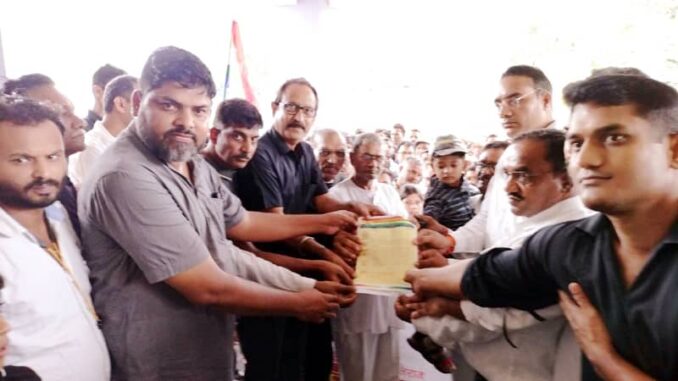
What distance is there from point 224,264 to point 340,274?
0.59 metres

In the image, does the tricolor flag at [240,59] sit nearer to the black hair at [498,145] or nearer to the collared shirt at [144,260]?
the black hair at [498,145]

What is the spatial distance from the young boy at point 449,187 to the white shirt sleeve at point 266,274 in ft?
5.76

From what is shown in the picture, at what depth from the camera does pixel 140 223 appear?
1.75 m

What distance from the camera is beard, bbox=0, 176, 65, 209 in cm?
154

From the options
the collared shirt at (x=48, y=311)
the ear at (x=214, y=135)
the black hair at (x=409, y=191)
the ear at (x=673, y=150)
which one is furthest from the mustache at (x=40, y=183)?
the black hair at (x=409, y=191)

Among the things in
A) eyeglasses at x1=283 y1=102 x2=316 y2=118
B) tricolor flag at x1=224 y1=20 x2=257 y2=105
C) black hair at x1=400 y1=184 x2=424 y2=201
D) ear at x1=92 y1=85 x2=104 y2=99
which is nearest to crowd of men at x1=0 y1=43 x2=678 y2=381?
eyeglasses at x1=283 y1=102 x2=316 y2=118

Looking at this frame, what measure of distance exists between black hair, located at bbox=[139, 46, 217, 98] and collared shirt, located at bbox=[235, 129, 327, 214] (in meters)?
1.04

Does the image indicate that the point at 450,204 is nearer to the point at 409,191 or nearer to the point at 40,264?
the point at 409,191

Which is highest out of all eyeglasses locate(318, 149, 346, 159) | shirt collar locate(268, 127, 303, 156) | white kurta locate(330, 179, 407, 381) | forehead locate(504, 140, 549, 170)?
forehead locate(504, 140, 549, 170)

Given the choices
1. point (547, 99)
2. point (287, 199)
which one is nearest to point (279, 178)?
point (287, 199)

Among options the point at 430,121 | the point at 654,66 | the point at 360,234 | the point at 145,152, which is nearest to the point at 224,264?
the point at 145,152

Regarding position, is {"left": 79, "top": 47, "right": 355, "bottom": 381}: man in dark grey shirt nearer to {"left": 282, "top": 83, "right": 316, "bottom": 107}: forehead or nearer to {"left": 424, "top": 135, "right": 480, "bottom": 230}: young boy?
{"left": 282, "top": 83, "right": 316, "bottom": 107}: forehead

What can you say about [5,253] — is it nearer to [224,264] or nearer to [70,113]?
[224,264]

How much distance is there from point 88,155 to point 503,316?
2.71 meters
